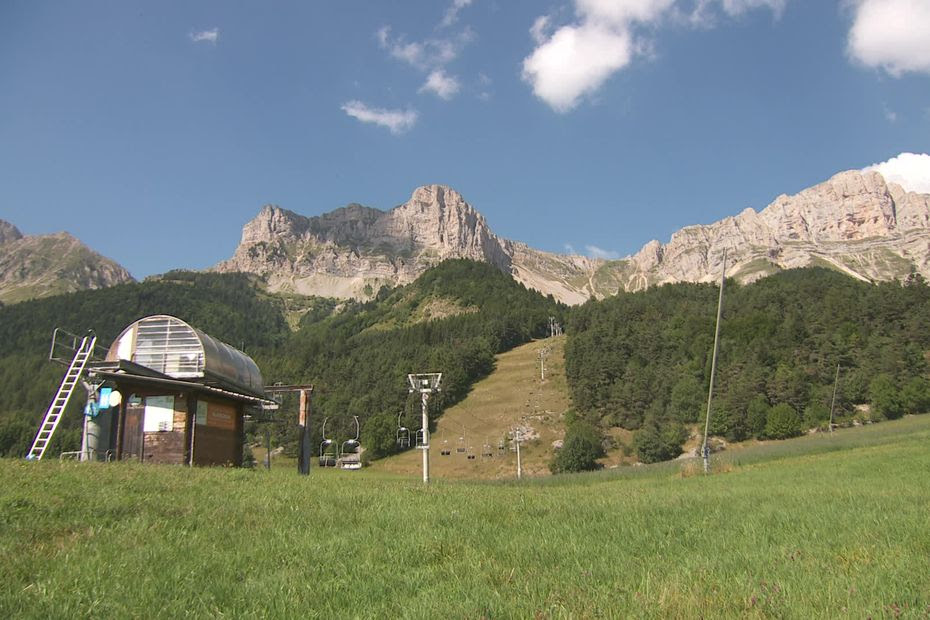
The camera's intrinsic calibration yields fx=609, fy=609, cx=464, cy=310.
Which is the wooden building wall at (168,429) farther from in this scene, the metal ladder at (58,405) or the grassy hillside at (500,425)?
the grassy hillside at (500,425)

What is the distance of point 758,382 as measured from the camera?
12088cm

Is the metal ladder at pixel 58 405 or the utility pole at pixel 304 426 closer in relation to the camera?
the metal ladder at pixel 58 405

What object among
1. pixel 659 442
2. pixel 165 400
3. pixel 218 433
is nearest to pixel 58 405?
pixel 165 400

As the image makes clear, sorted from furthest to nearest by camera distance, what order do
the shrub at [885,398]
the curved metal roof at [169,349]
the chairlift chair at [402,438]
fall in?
1. the chairlift chair at [402,438]
2. the shrub at [885,398]
3. the curved metal roof at [169,349]

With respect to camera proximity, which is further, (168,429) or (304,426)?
(304,426)

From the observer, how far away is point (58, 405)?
83.5 ft

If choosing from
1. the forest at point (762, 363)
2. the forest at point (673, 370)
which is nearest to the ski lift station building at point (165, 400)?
the forest at point (673, 370)

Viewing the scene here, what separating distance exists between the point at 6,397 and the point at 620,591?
21353 centimetres

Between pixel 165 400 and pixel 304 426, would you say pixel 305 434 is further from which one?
pixel 165 400

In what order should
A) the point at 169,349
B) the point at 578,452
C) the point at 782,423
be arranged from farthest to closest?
1. the point at 782,423
2. the point at 578,452
3. the point at 169,349

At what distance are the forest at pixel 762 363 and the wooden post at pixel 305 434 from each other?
86129mm

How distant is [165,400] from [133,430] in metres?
2.05

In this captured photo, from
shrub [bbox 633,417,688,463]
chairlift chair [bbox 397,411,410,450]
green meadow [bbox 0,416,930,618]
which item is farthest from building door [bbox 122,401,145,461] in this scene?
chairlift chair [bbox 397,411,410,450]

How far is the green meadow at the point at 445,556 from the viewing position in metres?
5.86
